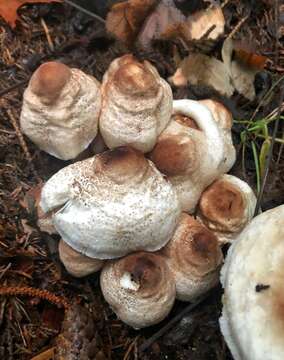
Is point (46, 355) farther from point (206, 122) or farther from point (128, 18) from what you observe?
point (128, 18)

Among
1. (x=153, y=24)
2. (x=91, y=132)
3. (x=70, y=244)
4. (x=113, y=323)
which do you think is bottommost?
(x=113, y=323)

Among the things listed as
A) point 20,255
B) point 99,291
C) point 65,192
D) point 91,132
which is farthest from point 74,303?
point 91,132

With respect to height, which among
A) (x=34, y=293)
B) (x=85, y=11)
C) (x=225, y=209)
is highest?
(x=85, y=11)

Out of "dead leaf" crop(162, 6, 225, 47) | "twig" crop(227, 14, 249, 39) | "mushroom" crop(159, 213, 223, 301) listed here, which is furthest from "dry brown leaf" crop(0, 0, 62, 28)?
"mushroom" crop(159, 213, 223, 301)

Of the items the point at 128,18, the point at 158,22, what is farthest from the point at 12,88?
the point at 158,22

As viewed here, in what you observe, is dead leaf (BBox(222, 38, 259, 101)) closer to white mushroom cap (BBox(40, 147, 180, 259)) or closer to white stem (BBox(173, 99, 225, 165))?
white stem (BBox(173, 99, 225, 165))

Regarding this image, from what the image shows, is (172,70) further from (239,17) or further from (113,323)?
(113,323)
